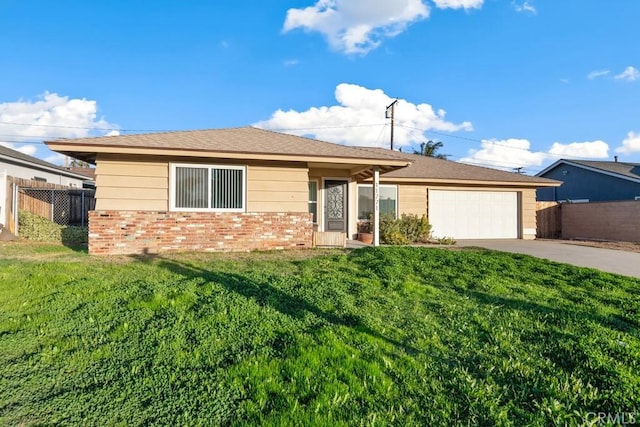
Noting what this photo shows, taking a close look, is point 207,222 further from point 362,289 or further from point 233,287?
point 362,289

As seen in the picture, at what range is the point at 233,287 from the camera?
5.47 metres

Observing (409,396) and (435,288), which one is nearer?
(409,396)

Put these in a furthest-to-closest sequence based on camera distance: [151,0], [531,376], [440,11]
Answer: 1. [440,11]
2. [151,0]
3. [531,376]

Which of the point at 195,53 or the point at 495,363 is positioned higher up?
the point at 195,53

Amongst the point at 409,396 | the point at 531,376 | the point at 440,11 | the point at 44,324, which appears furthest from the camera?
the point at 440,11

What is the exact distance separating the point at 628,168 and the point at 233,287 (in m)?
25.5

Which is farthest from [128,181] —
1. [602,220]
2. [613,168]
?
[613,168]

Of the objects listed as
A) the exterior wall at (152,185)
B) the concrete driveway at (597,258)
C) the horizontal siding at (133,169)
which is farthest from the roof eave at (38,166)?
the concrete driveway at (597,258)

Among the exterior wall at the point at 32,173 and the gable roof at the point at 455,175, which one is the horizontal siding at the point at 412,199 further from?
the exterior wall at the point at 32,173

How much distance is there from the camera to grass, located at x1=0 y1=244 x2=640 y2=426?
2518 millimetres

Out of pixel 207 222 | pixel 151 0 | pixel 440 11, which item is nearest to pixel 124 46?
pixel 151 0

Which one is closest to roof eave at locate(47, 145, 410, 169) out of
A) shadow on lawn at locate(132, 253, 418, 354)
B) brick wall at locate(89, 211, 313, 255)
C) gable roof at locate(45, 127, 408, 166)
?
gable roof at locate(45, 127, 408, 166)

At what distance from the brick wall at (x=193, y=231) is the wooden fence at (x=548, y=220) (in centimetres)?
1168

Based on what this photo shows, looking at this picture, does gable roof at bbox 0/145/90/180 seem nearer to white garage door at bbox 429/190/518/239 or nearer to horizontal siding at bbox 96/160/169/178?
horizontal siding at bbox 96/160/169/178
